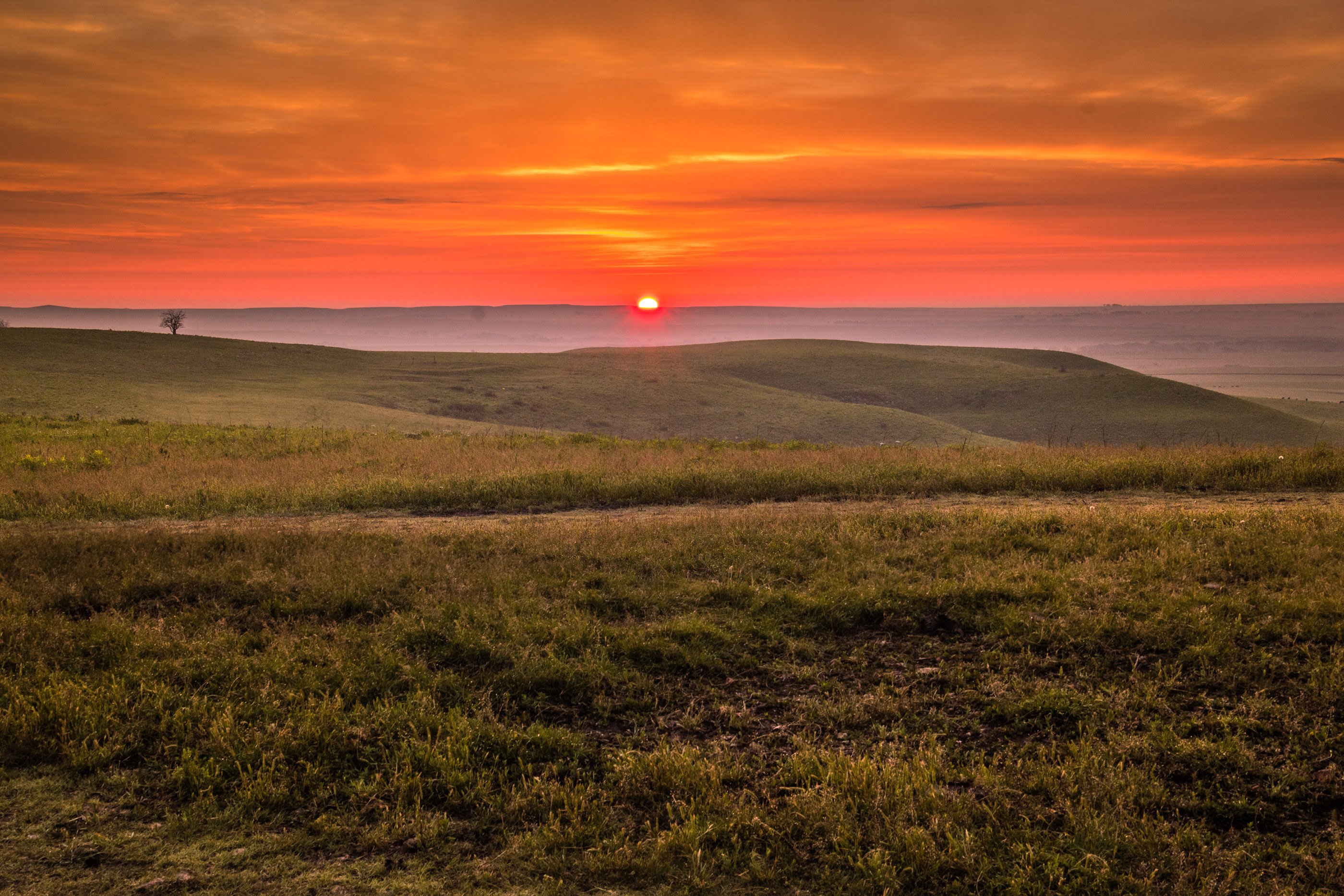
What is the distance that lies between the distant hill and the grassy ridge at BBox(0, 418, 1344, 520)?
17.9 m

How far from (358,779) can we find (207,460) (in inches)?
697

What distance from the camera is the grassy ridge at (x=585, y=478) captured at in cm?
1619

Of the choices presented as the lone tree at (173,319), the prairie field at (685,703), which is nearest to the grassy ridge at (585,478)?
the prairie field at (685,703)

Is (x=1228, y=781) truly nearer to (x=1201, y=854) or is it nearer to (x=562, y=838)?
(x=1201, y=854)

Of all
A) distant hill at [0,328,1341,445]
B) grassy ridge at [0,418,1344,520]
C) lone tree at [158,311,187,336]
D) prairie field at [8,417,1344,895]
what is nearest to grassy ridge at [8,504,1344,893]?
prairie field at [8,417,1344,895]

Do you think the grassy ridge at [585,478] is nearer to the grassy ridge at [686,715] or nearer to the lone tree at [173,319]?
the grassy ridge at [686,715]

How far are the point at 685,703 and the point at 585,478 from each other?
33.3ft

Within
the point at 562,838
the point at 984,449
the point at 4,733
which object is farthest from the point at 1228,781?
the point at 984,449

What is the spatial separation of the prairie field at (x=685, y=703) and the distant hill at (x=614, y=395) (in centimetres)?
2913

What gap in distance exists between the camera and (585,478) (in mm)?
17641

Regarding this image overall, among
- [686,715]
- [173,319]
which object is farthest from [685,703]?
[173,319]

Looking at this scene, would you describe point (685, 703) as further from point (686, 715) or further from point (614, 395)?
point (614, 395)

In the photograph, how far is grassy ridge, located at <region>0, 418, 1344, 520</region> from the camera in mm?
16188

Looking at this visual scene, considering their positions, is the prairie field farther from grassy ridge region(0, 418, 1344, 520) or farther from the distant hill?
Answer: the distant hill
